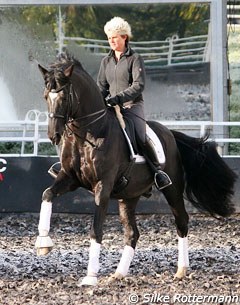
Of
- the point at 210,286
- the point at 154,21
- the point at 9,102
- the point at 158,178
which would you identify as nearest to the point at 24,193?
the point at 9,102

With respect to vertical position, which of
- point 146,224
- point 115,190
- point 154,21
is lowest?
point 146,224

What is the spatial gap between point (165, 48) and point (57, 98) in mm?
8323

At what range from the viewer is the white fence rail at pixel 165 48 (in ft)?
52.8

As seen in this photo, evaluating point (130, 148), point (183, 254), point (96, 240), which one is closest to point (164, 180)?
point (130, 148)

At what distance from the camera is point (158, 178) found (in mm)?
9141

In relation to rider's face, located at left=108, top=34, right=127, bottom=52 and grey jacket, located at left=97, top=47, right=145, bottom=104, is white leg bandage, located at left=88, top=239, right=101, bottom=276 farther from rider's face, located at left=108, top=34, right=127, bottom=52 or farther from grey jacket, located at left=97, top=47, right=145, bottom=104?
rider's face, located at left=108, top=34, right=127, bottom=52

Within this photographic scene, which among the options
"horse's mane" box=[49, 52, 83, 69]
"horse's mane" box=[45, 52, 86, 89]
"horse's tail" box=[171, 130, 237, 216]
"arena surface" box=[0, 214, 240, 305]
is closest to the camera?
"arena surface" box=[0, 214, 240, 305]

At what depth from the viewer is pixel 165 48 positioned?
1614cm

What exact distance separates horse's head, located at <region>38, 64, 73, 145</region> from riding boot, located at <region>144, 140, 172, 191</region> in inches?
48.6

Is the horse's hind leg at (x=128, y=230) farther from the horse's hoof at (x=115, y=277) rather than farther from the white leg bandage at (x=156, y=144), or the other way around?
the white leg bandage at (x=156, y=144)

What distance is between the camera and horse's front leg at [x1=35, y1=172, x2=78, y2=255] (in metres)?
8.27

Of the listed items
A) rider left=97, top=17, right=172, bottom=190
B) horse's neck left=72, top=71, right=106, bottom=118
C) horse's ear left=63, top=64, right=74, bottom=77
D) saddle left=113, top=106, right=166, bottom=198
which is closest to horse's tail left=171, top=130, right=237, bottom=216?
rider left=97, top=17, right=172, bottom=190

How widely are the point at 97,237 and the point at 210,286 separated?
105cm

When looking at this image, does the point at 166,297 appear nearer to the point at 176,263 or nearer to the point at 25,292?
the point at 25,292
